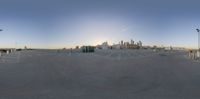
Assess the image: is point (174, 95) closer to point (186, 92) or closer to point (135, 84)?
point (186, 92)

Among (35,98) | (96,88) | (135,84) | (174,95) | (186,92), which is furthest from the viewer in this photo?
(135,84)

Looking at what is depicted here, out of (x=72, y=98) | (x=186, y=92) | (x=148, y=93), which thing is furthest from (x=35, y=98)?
(x=186, y=92)

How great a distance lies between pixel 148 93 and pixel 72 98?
14.0 feet

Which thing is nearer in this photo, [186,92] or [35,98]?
[35,98]

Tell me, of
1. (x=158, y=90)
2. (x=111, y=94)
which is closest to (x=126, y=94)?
(x=111, y=94)

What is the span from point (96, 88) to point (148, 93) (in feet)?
11.6

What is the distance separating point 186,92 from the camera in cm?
1809

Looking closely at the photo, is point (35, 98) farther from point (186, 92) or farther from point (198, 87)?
point (198, 87)

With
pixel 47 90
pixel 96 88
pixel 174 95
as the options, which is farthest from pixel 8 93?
pixel 174 95

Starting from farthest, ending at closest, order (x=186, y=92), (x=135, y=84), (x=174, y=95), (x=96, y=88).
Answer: (x=135, y=84), (x=96, y=88), (x=186, y=92), (x=174, y=95)

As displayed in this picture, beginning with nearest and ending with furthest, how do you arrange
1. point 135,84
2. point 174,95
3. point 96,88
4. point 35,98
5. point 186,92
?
point 35,98, point 174,95, point 186,92, point 96,88, point 135,84

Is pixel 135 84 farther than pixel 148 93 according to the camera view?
Yes

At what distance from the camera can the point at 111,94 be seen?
1728 cm

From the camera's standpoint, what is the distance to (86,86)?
20.6 m
